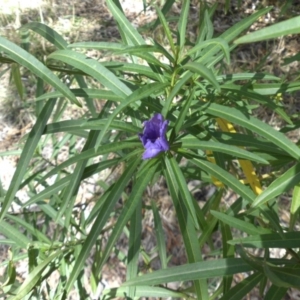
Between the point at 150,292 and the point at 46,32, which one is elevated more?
the point at 46,32

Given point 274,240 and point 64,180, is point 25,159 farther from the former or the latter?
point 274,240

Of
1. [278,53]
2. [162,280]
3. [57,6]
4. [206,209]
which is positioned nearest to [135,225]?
[162,280]

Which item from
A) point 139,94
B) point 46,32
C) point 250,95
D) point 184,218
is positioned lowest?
point 184,218

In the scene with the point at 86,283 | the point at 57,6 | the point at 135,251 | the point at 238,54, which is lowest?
the point at 86,283

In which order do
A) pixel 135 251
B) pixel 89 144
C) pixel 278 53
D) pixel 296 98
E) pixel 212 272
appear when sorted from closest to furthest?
pixel 212 272, pixel 89 144, pixel 135 251, pixel 296 98, pixel 278 53

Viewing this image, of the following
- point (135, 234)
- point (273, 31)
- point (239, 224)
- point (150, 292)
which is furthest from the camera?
point (150, 292)

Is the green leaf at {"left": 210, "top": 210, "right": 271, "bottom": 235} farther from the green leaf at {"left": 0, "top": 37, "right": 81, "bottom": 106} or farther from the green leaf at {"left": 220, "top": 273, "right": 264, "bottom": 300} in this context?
the green leaf at {"left": 0, "top": 37, "right": 81, "bottom": 106}

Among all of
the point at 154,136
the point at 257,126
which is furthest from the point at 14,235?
the point at 257,126

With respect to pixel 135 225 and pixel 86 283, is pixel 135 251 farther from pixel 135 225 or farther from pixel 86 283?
pixel 86 283
